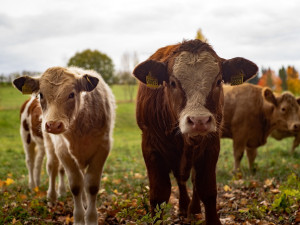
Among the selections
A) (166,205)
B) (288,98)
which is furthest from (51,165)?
(288,98)

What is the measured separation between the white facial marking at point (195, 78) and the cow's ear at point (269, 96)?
5516 millimetres

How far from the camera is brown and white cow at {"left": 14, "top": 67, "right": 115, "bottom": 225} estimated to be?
4371 mm

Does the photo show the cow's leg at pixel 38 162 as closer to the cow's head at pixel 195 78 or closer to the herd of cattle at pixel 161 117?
the herd of cattle at pixel 161 117

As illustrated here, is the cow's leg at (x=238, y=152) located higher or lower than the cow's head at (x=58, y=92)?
lower

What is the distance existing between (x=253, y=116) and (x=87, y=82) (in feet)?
17.9

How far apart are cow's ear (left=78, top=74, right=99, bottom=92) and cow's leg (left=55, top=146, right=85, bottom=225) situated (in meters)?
0.92

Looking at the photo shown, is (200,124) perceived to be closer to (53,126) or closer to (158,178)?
(158,178)

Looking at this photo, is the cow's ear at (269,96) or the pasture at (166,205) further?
the cow's ear at (269,96)

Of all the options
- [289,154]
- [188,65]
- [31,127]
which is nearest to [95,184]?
[188,65]

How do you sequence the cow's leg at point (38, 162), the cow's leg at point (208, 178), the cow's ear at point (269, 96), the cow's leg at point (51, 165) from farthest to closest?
the cow's ear at point (269, 96) < the cow's leg at point (38, 162) < the cow's leg at point (51, 165) < the cow's leg at point (208, 178)

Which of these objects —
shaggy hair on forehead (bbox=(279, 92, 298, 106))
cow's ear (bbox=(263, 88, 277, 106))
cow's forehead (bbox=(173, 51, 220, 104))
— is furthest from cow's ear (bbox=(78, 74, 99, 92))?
shaggy hair on forehead (bbox=(279, 92, 298, 106))

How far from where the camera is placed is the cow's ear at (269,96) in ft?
28.3

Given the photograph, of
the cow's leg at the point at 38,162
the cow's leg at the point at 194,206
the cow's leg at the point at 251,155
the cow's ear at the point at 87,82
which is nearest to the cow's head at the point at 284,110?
the cow's leg at the point at 251,155

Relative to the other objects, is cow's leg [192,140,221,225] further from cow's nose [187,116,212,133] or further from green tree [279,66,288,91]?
green tree [279,66,288,91]
